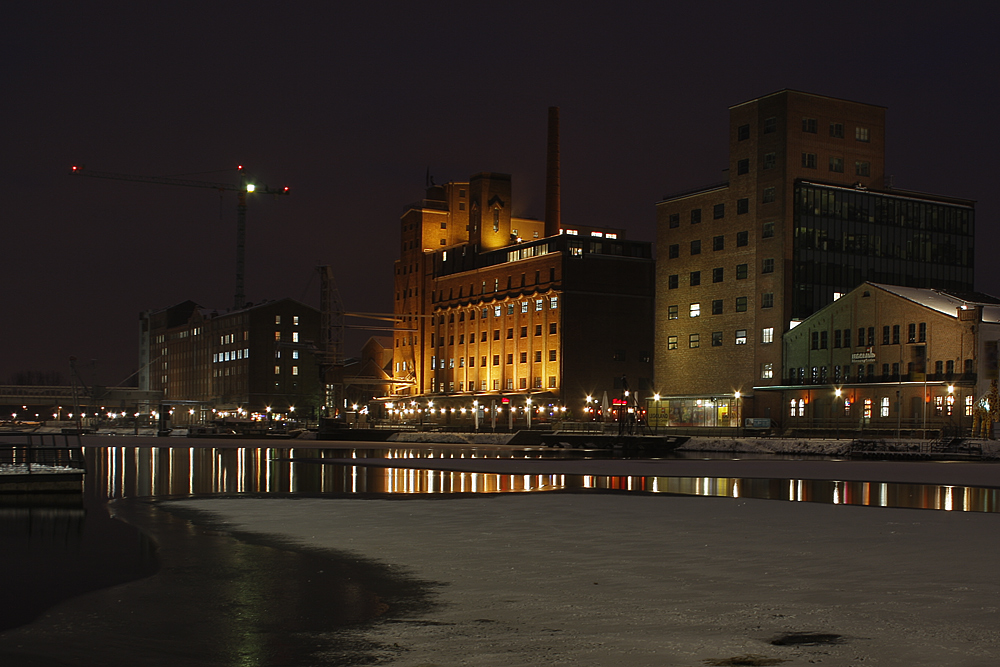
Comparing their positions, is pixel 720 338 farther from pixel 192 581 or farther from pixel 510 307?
pixel 192 581

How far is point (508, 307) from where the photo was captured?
14312 centimetres

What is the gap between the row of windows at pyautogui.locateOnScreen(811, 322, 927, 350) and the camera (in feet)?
275

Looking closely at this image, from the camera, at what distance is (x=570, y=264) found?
131000 mm

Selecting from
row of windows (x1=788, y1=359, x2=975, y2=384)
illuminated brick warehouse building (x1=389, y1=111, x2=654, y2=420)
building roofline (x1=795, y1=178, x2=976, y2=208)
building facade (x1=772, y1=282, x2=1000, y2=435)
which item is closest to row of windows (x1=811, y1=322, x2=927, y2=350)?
building facade (x1=772, y1=282, x2=1000, y2=435)

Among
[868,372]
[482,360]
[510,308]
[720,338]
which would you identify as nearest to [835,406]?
[868,372]

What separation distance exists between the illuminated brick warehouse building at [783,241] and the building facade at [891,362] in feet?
13.0

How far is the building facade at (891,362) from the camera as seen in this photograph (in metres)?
78.3

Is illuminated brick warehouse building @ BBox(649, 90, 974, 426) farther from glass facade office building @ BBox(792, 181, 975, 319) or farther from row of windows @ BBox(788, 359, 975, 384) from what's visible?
row of windows @ BBox(788, 359, 975, 384)

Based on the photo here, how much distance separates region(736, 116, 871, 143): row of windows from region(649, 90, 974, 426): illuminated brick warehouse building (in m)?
0.10

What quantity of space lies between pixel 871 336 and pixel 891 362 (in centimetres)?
360

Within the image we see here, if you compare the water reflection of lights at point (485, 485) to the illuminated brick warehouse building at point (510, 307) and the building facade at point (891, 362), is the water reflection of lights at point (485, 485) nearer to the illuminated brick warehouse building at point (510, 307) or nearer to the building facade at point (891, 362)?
the building facade at point (891, 362)

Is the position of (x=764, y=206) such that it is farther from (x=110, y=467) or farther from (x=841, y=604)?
(x=841, y=604)

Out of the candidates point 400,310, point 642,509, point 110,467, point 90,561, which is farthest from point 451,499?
point 400,310

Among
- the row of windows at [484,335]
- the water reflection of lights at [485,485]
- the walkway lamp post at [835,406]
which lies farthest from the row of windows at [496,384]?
the water reflection of lights at [485,485]
